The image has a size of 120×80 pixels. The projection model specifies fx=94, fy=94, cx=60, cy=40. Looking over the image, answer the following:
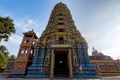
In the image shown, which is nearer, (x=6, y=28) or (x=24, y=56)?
(x=6, y=28)

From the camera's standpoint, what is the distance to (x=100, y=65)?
2173 centimetres

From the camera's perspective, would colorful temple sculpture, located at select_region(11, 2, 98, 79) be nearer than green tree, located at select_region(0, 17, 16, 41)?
No

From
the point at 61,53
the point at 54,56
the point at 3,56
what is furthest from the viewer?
the point at 61,53

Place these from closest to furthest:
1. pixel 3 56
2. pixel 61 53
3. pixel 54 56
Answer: pixel 3 56 → pixel 54 56 → pixel 61 53

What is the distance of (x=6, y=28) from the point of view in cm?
1109

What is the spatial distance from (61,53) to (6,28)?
10.7m

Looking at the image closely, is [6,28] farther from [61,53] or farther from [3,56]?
[61,53]

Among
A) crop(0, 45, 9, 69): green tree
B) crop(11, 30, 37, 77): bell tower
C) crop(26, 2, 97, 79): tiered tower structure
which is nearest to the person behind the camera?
crop(0, 45, 9, 69): green tree

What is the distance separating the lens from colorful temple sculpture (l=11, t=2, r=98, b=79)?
14.9 metres

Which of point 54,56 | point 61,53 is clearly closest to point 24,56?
point 54,56

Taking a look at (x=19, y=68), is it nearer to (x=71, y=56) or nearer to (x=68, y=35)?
(x=71, y=56)

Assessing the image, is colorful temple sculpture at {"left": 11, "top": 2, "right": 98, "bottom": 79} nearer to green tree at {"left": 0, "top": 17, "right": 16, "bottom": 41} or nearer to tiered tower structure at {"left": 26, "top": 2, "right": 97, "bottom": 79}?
tiered tower structure at {"left": 26, "top": 2, "right": 97, "bottom": 79}

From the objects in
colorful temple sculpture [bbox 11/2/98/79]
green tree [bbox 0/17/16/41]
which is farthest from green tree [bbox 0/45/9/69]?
colorful temple sculpture [bbox 11/2/98/79]

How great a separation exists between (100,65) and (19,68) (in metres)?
17.4
